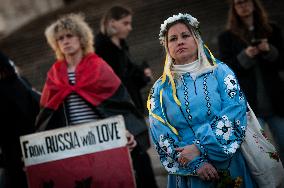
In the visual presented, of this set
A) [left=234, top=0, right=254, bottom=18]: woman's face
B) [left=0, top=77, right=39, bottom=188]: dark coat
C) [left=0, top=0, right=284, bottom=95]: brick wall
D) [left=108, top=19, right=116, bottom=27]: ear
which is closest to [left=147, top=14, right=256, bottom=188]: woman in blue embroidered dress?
[left=234, top=0, right=254, bottom=18]: woman's face

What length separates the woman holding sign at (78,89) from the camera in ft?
15.5

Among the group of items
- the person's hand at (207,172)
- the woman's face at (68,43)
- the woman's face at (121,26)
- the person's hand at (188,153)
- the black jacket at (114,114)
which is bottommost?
the person's hand at (207,172)

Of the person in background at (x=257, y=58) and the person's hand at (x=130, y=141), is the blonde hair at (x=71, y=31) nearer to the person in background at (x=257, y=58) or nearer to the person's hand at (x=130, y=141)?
the person's hand at (x=130, y=141)

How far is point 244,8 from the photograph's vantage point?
486 centimetres

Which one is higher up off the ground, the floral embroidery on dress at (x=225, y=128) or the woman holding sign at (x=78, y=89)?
the woman holding sign at (x=78, y=89)

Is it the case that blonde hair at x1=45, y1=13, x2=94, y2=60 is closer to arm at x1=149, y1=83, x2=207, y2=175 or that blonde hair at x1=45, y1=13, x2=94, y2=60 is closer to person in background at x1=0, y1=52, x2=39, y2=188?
person in background at x1=0, y1=52, x2=39, y2=188

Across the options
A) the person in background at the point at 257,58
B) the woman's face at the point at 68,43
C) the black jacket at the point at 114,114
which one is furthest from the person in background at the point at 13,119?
the person in background at the point at 257,58

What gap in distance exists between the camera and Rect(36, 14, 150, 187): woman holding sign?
4.73m

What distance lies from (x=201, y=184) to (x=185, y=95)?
0.57m

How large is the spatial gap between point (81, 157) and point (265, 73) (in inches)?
71.1

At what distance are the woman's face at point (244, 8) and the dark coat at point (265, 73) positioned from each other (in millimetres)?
218

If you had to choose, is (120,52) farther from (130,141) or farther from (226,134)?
(226,134)

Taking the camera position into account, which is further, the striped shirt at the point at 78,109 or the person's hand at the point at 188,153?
the striped shirt at the point at 78,109

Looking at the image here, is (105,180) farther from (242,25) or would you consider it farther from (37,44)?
(37,44)
